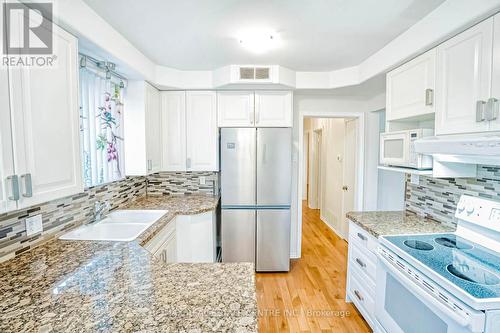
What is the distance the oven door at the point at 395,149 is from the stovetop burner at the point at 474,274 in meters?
0.77

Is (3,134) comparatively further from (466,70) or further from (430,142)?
(466,70)

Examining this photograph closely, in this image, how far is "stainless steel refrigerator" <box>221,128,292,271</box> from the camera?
273cm

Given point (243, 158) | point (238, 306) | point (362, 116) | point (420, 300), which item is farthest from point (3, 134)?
point (362, 116)

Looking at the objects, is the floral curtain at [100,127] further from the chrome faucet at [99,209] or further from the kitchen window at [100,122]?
the chrome faucet at [99,209]

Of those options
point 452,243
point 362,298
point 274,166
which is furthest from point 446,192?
point 274,166

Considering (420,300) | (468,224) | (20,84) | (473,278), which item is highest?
(20,84)

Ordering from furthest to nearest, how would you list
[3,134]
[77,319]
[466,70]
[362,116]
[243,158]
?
[362,116]
[243,158]
[466,70]
[3,134]
[77,319]

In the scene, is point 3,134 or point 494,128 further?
point 494,128

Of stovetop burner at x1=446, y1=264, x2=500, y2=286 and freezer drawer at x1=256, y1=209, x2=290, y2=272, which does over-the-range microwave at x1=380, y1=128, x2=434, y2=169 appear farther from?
freezer drawer at x1=256, y1=209, x2=290, y2=272

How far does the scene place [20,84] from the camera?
1.02 meters

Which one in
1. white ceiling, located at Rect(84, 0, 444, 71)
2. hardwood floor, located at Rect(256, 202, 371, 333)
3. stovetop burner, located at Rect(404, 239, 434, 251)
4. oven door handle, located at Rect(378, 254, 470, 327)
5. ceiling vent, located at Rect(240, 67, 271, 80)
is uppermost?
white ceiling, located at Rect(84, 0, 444, 71)

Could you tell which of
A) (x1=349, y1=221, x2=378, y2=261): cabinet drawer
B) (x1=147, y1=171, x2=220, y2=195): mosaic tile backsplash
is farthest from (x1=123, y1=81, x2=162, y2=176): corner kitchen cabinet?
(x1=349, y1=221, x2=378, y2=261): cabinet drawer

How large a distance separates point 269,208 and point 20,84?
231 centimetres

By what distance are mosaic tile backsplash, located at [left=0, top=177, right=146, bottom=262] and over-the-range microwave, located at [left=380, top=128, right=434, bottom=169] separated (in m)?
2.52
